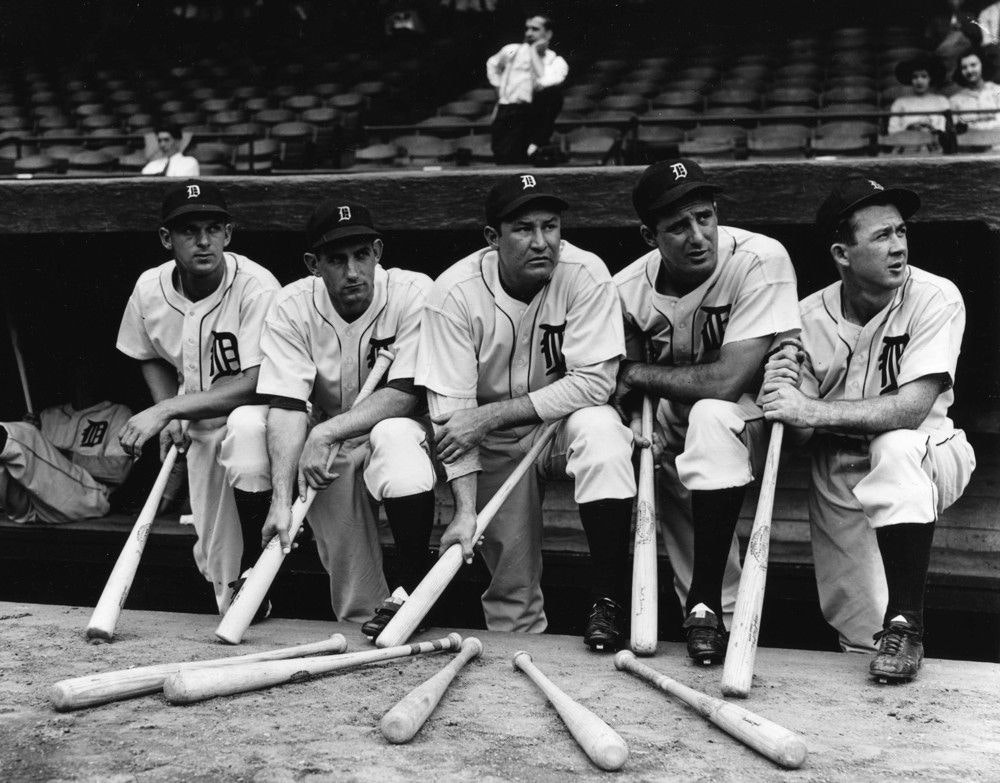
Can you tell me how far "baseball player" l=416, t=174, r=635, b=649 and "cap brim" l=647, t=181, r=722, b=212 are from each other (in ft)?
0.94

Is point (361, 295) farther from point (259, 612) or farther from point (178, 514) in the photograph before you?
point (178, 514)

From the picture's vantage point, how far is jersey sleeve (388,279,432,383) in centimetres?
334

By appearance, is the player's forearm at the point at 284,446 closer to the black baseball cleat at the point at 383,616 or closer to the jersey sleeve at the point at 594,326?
the black baseball cleat at the point at 383,616

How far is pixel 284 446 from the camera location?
3.21 meters

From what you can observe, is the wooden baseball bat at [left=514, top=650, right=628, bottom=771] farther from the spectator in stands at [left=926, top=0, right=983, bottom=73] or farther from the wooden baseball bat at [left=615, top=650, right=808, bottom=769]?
the spectator in stands at [left=926, top=0, right=983, bottom=73]

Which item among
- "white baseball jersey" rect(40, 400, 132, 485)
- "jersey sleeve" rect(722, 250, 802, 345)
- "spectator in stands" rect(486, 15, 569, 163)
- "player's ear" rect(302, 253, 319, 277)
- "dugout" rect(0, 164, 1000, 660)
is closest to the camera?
"jersey sleeve" rect(722, 250, 802, 345)

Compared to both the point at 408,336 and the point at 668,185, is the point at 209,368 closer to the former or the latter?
the point at 408,336

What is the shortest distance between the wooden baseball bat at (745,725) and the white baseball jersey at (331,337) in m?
1.44

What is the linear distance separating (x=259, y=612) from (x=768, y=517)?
5.19 ft

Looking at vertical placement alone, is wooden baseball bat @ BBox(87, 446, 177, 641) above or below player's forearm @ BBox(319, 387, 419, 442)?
below

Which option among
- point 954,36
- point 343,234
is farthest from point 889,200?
point 954,36

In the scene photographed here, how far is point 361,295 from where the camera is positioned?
3.44 meters

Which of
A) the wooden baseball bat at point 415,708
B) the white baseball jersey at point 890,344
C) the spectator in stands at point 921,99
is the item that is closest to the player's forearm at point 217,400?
the wooden baseball bat at point 415,708

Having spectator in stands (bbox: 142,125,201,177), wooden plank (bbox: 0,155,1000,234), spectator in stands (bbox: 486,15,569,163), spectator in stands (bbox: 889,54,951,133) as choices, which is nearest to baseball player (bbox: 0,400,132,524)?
wooden plank (bbox: 0,155,1000,234)
